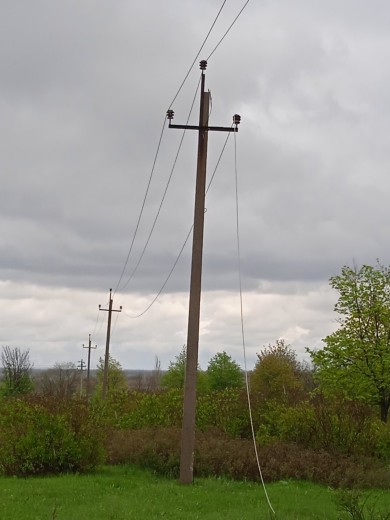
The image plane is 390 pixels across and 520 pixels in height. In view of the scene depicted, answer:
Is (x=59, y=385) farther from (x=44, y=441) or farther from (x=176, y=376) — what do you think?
(x=44, y=441)

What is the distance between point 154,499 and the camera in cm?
1291

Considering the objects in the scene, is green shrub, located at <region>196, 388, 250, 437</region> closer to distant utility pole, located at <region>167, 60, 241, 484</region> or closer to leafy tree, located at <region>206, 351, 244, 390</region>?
distant utility pole, located at <region>167, 60, 241, 484</region>

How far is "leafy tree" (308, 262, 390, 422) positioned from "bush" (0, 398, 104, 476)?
12289 mm

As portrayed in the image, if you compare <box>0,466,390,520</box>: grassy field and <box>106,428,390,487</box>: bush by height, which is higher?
<box>106,428,390,487</box>: bush

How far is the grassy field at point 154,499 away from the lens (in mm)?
11500

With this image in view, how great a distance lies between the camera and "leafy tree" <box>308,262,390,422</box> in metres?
27.0

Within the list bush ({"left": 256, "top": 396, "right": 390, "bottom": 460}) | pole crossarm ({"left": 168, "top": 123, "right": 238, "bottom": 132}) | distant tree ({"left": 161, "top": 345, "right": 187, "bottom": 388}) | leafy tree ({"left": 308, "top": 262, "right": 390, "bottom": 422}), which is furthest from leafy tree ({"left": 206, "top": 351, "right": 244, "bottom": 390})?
pole crossarm ({"left": 168, "top": 123, "right": 238, "bottom": 132})

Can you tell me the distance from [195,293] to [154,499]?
14.6 feet

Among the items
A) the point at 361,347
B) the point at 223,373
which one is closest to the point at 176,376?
the point at 223,373

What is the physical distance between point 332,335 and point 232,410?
6.80m

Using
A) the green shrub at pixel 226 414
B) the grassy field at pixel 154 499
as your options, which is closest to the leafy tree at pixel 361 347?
the green shrub at pixel 226 414

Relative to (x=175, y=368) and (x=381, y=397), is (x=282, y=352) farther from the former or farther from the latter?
(x=381, y=397)

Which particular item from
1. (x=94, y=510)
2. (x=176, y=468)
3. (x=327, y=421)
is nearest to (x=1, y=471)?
(x=176, y=468)

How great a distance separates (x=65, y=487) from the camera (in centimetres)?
1388
